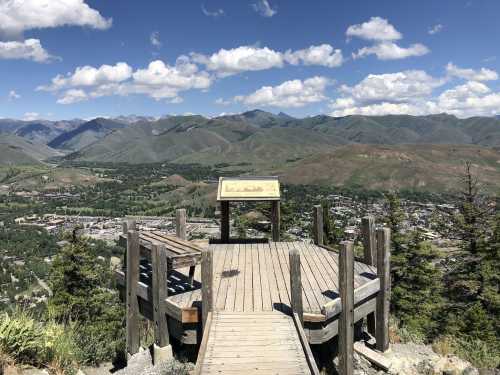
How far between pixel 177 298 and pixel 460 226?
52.6 ft

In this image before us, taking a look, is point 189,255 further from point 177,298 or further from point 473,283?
point 473,283

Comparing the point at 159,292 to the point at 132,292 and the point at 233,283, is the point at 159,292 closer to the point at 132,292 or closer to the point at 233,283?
the point at 132,292

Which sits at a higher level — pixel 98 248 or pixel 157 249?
pixel 157 249

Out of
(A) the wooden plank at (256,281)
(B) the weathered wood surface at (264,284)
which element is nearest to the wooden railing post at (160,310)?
(B) the weathered wood surface at (264,284)

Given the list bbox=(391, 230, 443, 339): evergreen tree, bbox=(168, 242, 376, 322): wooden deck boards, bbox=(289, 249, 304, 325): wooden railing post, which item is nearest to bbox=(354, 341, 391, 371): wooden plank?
bbox=(168, 242, 376, 322): wooden deck boards

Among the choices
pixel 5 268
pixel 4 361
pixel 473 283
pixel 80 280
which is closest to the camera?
pixel 4 361

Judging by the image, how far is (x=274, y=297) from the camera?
8742 millimetres

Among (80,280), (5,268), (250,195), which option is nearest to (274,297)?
(250,195)

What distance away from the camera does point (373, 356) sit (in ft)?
30.9

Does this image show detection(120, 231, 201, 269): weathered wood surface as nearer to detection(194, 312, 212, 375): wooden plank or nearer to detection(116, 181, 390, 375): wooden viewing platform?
detection(116, 181, 390, 375): wooden viewing platform

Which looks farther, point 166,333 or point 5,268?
point 5,268

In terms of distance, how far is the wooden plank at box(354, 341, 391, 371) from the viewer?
9.18 meters

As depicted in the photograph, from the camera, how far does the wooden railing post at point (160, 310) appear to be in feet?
27.0

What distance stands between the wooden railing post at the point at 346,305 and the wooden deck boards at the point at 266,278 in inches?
20.4
